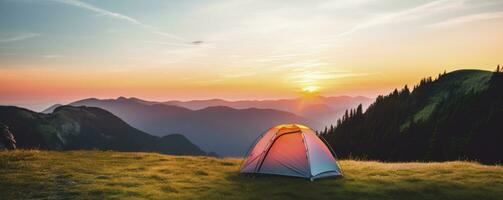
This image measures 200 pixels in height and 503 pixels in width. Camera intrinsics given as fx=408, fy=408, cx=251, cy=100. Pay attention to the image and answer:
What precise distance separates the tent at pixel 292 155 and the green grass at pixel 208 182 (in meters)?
0.73

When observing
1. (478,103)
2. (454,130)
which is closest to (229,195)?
(454,130)

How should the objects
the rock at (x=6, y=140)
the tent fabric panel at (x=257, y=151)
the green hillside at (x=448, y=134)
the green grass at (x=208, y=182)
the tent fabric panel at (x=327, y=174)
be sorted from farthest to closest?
the green hillside at (x=448, y=134) < the rock at (x=6, y=140) < the tent fabric panel at (x=257, y=151) < the tent fabric panel at (x=327, y=174) < the green grass at (x=208, y=182)

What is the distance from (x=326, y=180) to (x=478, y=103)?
16987 centimetres

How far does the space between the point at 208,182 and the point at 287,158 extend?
212 inches

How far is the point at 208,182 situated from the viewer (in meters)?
22.3

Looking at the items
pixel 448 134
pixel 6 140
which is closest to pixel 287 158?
pixel 6 140

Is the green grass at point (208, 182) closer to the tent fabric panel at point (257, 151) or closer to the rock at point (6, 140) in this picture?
the tent fabric panel at point (257, 151)

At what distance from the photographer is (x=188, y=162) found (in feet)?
101

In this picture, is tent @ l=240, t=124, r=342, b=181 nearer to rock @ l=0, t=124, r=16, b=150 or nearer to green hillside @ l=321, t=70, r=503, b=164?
rock @ l=0, t=124, r=16, b=150

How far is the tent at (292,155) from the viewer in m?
24.3

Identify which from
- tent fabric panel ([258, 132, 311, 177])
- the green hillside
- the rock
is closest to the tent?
tent fabric panel ([258, 132, 311, 177])

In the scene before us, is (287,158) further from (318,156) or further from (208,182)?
(208,182)

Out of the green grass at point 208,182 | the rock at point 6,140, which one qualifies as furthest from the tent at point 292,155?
the rock at point 6,140

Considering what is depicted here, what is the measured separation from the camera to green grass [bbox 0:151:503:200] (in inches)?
748
